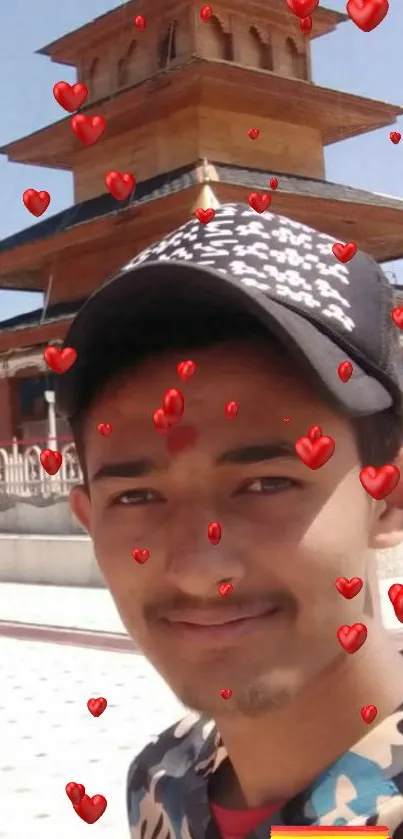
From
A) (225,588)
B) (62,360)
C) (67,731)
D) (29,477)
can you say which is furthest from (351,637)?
(29,477)

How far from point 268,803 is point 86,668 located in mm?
5468

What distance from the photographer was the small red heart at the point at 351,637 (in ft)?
3.58

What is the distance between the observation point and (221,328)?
1130mm

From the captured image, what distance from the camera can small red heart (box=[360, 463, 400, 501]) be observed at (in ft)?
3.61

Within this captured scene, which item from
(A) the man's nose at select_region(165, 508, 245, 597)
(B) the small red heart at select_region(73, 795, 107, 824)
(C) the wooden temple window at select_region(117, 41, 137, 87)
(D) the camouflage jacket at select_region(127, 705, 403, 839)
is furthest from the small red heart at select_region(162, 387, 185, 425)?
(C) the wooden temple window at select_region(117, 41, 137, 87)

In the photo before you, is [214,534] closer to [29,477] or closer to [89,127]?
[89,127]

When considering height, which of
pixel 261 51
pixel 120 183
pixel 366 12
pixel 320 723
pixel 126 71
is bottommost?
pixel 320 723

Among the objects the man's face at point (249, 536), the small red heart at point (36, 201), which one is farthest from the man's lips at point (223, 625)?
the small red heart at point (36, 201)

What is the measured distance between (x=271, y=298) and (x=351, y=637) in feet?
1.33

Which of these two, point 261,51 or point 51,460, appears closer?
point 51,460

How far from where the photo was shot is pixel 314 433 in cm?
106

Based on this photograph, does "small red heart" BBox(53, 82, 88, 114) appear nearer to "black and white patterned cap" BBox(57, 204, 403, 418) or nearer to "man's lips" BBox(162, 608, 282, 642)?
"black and white patterned cap" BBox(57, 204, 403, 418)

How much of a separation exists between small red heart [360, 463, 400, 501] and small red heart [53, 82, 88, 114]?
0.70 m

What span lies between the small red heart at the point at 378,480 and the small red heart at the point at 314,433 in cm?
9
